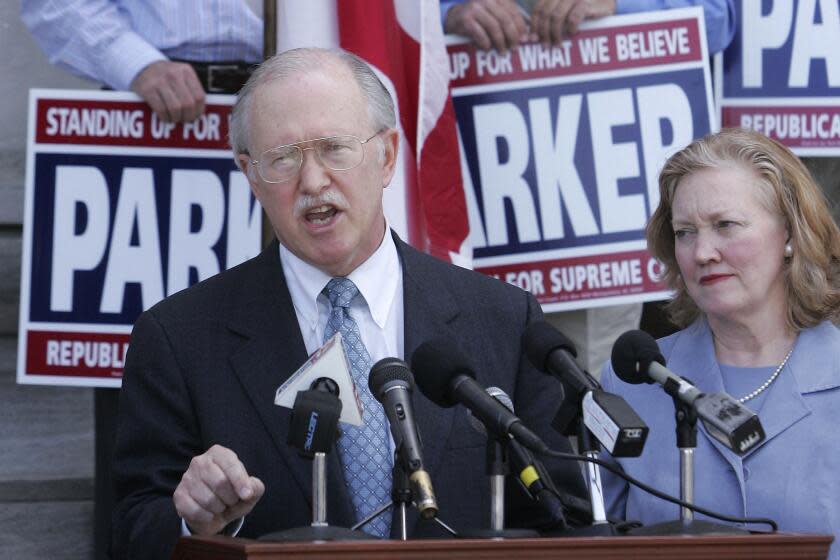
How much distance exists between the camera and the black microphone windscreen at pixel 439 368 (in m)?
2.51

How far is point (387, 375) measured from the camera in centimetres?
248

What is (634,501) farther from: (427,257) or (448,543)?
(448,543)

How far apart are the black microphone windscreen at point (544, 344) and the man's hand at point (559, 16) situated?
2.54 m

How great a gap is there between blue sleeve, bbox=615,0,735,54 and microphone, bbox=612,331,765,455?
2.67 metres

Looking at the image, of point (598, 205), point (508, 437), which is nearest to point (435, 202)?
point (598, 205)

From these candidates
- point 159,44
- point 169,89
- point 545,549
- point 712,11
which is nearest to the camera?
point 545,549

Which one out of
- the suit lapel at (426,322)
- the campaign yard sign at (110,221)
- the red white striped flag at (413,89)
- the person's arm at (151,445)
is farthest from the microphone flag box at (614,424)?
the campaign yard sign at (110,221)

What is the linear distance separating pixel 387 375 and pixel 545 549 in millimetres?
423

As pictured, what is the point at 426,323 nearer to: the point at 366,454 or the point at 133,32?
the point at 366,454

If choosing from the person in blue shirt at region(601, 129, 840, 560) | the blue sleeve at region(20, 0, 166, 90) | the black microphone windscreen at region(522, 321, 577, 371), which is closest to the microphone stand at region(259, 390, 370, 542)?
the black microphone windscreen at region(522, 321, 577, 371)

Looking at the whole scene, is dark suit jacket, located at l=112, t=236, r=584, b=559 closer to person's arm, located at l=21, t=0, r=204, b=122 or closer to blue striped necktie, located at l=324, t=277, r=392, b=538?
blue striped necktie, located at l=324, t=277, r=392, b=538

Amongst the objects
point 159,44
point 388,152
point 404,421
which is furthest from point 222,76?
point 404,421

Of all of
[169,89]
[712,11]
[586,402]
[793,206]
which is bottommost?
[586,402]

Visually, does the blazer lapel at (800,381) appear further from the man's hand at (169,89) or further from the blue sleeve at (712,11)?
the man's hand at (169,89)
